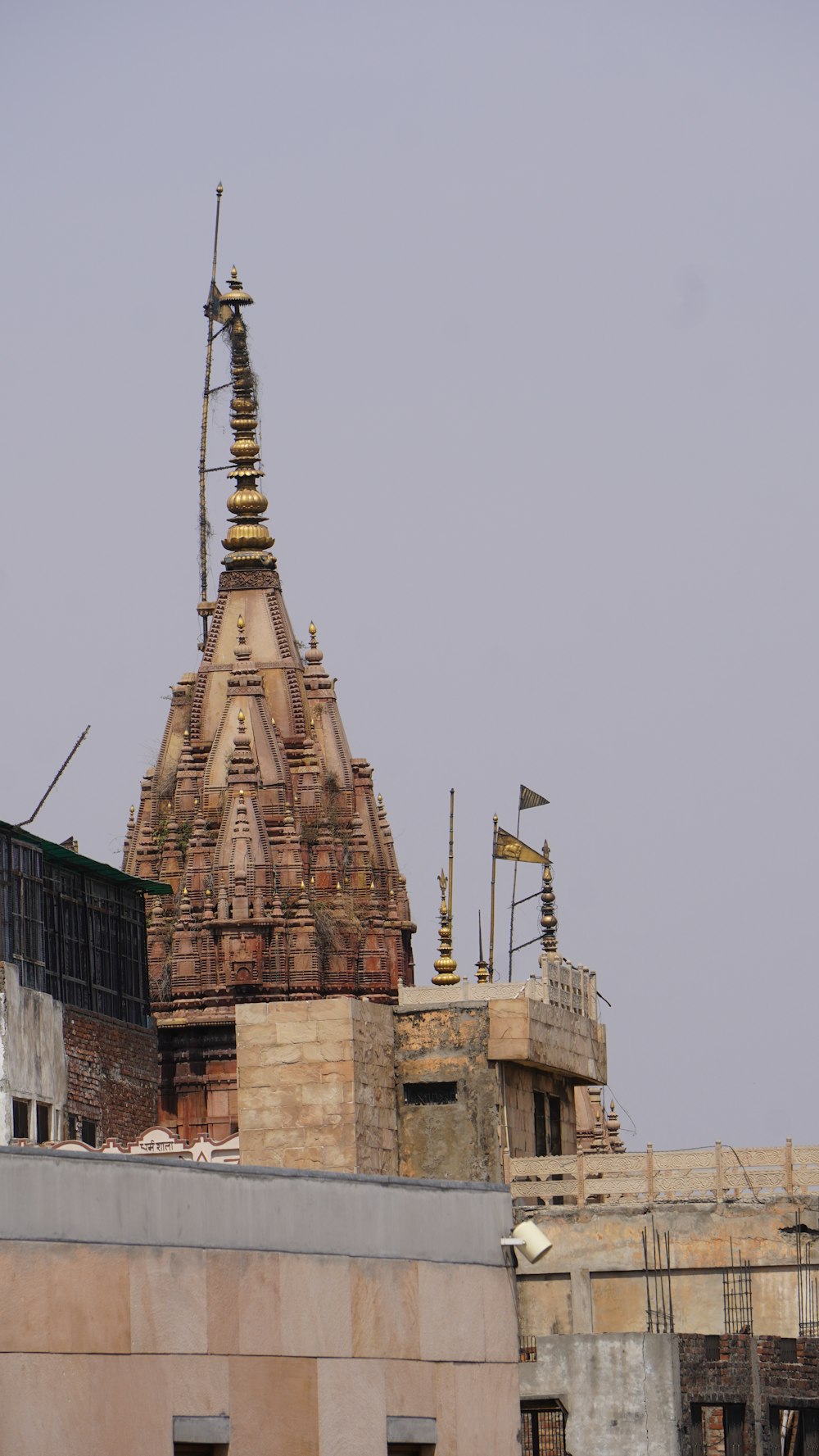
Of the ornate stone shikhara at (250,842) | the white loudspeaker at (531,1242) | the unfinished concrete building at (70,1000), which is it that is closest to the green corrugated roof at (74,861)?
the unfinished concrete building at (70,1000)

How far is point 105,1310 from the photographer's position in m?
27.8

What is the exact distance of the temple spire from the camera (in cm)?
7688

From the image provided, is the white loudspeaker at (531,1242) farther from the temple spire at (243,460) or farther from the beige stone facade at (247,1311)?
the temple spire at (243,460)

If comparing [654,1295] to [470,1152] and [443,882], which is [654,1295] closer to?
[470,1152]

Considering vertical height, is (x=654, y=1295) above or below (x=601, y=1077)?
below

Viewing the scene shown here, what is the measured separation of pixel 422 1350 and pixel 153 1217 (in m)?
3.44

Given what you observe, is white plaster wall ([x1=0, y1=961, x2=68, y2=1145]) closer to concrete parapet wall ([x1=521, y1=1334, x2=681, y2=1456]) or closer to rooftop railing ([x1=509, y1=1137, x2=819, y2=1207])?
rooftop railing ([x1=509, y1=1137, x2=819, y2=1207])

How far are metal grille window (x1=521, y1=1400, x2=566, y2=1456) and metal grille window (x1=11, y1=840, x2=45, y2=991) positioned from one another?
1353 cm

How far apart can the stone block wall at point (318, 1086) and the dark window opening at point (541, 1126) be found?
2813mm

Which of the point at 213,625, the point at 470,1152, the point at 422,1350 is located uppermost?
the point at 213,625

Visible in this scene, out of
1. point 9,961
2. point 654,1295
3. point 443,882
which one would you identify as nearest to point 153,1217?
point 654,1295

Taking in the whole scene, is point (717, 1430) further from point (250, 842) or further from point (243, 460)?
point (243, 460)

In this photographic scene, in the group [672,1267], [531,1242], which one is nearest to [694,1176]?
[672,1267]

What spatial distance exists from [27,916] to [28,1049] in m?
2.47
